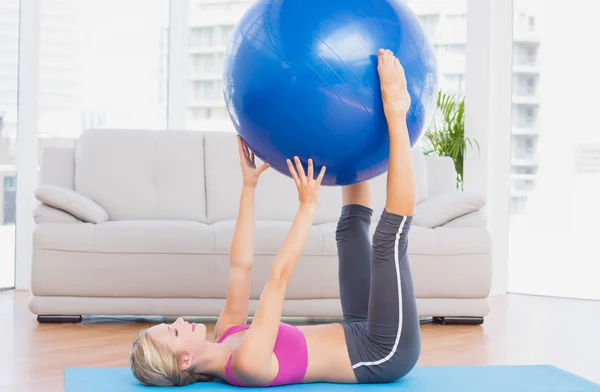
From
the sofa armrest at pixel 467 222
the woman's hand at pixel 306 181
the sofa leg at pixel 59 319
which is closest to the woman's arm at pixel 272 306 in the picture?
the woman's hand at pixel 306 181

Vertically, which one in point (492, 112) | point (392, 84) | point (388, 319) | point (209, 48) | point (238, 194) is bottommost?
point (388, 319)

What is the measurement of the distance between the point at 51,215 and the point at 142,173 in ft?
2.42

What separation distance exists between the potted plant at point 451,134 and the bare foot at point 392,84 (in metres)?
3.40

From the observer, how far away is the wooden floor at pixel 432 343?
289cm

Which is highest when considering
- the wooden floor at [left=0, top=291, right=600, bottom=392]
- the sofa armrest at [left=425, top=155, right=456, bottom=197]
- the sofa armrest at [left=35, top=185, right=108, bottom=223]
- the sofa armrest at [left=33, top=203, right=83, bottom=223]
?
the sofa armrest at [left=425, top=155, right=456, bottom=197]

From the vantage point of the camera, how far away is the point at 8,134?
206 inches

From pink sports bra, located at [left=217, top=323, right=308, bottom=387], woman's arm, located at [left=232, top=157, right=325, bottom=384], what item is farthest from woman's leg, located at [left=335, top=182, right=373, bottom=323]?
woman's arm, located at [left=232, top=157, right=325, bottom=384]

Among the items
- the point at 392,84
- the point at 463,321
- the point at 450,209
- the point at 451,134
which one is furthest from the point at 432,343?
the point at 451,134

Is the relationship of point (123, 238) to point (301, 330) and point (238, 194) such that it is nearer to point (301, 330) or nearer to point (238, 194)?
point (238, 194)

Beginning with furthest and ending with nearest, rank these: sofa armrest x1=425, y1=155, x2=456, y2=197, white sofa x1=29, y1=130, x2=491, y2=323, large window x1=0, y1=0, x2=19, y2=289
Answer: large window x1=0, y1=0, x2=19, y2=289 → sofa armrest x1=425, y1=155, x2=456, y2=197 → white sofa x1=29, y1=130, x2=491, y2=323

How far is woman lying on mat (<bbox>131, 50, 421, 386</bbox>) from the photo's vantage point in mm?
2162

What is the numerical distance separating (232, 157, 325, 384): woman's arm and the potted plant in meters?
3.31

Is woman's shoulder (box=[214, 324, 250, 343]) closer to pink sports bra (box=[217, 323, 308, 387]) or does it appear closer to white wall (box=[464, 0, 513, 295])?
pink sports bra (box=[217, 323, 308, 387])

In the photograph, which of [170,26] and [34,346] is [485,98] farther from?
[34,346]
